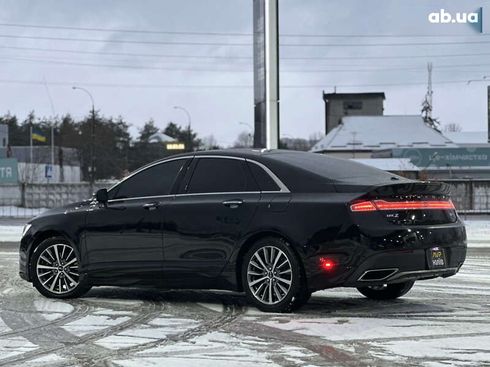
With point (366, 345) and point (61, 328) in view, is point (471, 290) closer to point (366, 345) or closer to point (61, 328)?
point (366, 345)

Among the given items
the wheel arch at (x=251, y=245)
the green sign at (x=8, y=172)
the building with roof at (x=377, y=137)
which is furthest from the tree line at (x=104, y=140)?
the wheel arch at (x=251, y=245)

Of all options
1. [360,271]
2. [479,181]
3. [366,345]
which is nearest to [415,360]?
[366,345]

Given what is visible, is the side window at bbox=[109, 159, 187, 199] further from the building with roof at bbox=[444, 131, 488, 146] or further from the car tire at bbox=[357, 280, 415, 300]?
the building with roof at bbox=[444, 131, 488, 146]

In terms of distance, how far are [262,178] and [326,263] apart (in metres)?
1.16

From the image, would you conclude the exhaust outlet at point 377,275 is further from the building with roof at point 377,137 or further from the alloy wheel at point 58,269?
the building with roof at point 377,137

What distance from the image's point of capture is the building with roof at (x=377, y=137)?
69562 mm

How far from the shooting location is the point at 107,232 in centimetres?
789

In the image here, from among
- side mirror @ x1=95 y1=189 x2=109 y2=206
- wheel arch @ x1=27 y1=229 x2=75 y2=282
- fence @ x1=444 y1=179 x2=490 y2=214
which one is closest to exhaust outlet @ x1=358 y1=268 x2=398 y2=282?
side mirror @ x1=95 y1=189 x2=109 y2=206

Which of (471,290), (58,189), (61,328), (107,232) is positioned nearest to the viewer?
(61,328)

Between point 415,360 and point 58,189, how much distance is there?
40.5 m

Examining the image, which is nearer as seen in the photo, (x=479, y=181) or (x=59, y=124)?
(x=479, y=181)

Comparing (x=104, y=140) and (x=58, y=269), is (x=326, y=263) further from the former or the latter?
(x=104, y=140)

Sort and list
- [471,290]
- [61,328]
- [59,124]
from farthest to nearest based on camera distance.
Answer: [59,124] < [471,290] < [61,328]

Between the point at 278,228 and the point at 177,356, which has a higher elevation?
the point at 278,228
